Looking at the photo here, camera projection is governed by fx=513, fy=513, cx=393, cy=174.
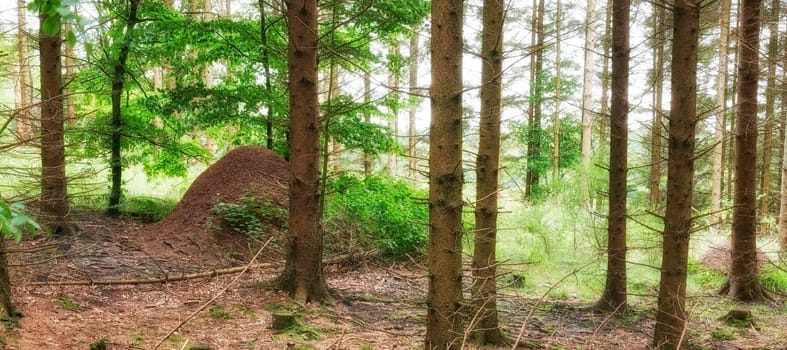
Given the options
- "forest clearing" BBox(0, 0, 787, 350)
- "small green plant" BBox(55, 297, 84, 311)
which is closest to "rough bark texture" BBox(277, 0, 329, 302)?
"forest clearing" BBox(0, 0, 787, 350)

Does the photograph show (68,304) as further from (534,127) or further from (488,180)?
(534,127)

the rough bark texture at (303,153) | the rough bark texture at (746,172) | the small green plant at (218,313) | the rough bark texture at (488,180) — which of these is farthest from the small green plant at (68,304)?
the rough bark texture at (746,172)

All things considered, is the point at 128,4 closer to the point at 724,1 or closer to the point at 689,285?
the point at 689,285

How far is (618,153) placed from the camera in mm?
7000

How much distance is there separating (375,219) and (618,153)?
4.43m

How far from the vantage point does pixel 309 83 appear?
6.14m

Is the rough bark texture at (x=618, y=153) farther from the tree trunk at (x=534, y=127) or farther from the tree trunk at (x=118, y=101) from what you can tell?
the tree trunk at (x=534, y=127)

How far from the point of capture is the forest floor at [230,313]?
4723mm

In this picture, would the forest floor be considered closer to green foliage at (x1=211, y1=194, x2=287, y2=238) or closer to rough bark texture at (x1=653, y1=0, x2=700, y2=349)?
rough bark texture at (x1=653, y1=0, x2=700, y2=349)

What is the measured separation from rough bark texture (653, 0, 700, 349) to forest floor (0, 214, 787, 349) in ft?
1.36

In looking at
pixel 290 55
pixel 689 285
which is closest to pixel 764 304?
pixel 689 285

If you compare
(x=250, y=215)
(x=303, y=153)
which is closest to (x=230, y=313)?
(x=303, y=153)

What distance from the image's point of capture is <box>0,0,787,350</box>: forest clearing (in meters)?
4.16

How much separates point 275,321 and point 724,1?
1439cm
